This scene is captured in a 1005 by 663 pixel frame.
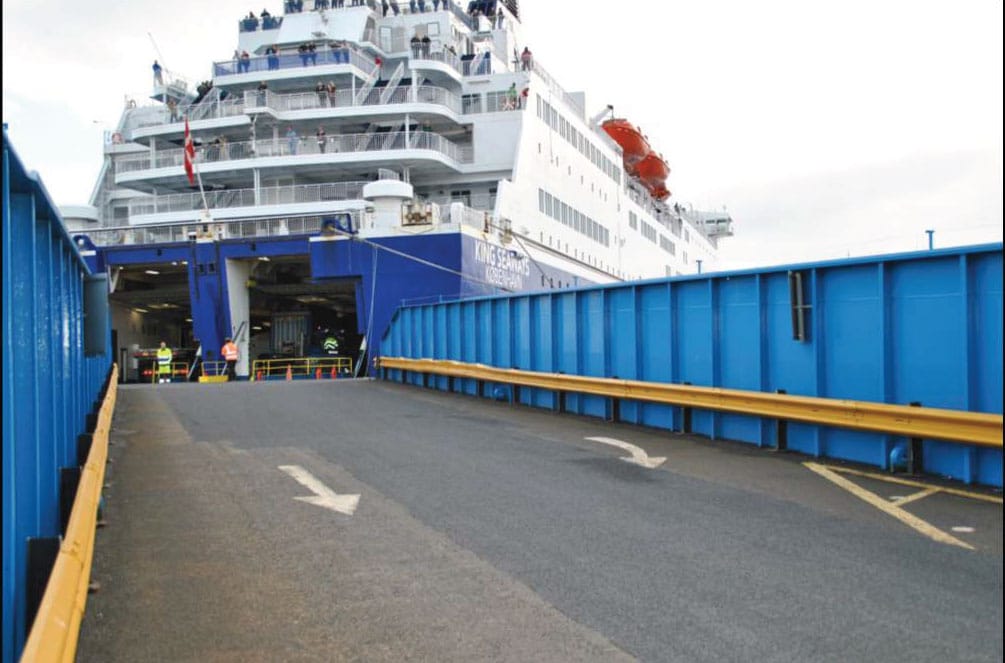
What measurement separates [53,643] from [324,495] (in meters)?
5.04

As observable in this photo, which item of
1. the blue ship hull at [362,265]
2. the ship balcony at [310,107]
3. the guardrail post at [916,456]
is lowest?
the guardrail post at [916,456]

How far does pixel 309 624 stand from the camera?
15.2 ft

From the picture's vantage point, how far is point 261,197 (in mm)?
33125

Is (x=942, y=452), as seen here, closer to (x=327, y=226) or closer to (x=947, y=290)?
(x=947, y=290)

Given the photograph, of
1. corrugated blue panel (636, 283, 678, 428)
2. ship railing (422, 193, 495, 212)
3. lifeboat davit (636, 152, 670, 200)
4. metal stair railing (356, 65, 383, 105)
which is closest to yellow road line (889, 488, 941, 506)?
corrugated blue panel (636, 283, 678, 428)

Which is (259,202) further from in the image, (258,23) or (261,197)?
(258,23)

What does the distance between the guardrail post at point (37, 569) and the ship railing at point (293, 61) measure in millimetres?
33283

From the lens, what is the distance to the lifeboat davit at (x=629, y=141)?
57375 millimetres

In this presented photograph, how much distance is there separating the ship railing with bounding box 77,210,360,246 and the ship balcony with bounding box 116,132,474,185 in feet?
7.78

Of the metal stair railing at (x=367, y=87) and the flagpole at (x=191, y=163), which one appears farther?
the metal stair railing at (x=367, y=87)

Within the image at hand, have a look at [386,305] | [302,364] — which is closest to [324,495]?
[386,305]

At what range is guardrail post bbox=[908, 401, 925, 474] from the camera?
864cm

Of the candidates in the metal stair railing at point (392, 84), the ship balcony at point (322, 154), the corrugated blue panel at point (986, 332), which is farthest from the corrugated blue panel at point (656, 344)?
the metal stair railing at point (392, 84)

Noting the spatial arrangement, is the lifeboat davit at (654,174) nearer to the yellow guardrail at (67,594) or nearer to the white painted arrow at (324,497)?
the white painted arrow at (324,497)
